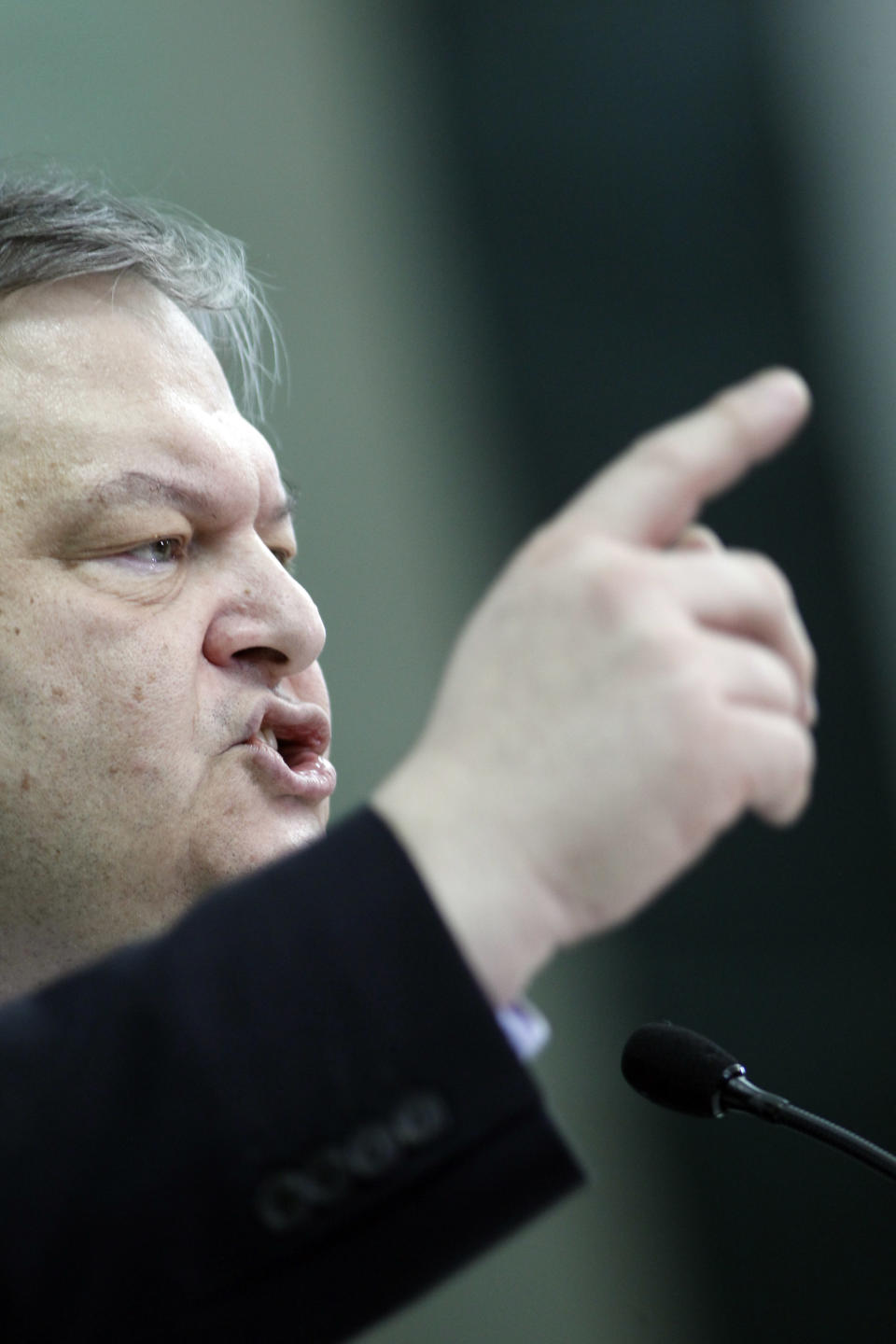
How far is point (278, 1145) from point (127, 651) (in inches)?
23.3

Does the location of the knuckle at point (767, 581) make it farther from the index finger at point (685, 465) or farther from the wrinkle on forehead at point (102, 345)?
the wrinkle on forehead at point (102, 345)

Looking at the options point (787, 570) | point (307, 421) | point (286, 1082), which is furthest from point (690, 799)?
point (307, 421)

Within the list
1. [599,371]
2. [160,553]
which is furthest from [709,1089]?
[599,371]

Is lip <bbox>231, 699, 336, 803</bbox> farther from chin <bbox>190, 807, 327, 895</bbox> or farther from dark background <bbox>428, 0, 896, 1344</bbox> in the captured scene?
dark background <bbox>428, 0, 896, 1344</bbox>

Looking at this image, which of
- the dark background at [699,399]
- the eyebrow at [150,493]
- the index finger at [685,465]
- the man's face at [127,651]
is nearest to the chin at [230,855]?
the man's face at [127,651]

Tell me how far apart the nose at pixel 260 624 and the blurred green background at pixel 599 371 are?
1519mm

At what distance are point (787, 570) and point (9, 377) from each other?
72.4 inches

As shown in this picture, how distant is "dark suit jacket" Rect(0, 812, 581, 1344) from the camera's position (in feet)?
1.82

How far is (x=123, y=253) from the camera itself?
4.25 feet

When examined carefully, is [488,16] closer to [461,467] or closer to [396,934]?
[461,467]

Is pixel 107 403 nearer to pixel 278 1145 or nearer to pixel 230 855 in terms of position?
pixel 230 855

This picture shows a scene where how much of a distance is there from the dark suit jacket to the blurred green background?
2114 millimetres

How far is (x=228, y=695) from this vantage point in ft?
3.65

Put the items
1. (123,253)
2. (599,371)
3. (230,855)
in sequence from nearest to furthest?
(230,855) → (123,253) → (599,371)
